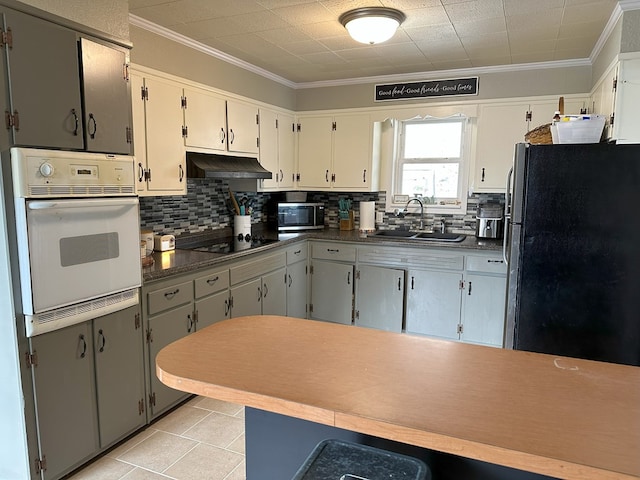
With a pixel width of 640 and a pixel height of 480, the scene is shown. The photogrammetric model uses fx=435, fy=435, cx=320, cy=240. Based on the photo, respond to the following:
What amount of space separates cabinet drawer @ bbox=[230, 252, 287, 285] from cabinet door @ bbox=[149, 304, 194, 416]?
503 millimetres

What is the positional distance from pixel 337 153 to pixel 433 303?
69.9 inches

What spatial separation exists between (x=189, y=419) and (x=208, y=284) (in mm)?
850

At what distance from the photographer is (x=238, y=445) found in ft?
8.08

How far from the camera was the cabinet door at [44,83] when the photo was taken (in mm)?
1762

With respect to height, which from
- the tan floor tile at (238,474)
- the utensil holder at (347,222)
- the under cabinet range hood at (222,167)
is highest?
the under cabinet range hood at (222,167)

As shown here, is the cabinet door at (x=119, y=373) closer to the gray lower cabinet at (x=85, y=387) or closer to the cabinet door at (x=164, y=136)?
the gray lower cabinet at (x=85, y=387)

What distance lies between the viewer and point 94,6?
6.85 feet

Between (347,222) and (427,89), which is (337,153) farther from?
(427,89)

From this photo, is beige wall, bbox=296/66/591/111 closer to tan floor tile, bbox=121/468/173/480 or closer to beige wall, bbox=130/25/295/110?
beige wall, bbox=130/25/295/110

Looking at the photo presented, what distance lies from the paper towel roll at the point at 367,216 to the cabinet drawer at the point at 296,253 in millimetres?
691

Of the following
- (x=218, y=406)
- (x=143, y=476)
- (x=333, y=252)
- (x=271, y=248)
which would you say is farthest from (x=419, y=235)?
(x=143, y=476)

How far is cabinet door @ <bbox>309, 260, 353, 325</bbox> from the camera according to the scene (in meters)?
4.14

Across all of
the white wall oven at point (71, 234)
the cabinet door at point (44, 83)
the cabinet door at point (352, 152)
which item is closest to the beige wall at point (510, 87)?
the cabinet door at point (352, 152)

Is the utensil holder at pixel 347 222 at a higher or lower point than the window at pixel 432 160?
lower
